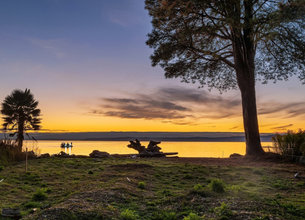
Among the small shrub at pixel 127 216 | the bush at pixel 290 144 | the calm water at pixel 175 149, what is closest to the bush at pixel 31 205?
the small shrub at pixel 127 216

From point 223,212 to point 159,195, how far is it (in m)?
2.15

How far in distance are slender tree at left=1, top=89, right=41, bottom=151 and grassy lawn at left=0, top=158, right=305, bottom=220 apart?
33.5 ft

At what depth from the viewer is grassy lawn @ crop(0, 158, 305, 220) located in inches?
205

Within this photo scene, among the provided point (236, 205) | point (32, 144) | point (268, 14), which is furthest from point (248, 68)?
point (32, 144)

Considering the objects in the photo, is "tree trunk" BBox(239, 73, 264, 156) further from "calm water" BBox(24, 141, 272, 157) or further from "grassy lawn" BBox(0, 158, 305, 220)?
"grassy lawn" BBox(0, 158, 305, 220)

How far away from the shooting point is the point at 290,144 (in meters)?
14.0

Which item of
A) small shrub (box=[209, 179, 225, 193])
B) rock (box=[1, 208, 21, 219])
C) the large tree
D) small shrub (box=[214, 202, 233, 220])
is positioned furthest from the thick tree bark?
rock (box=[1, 208, 21, 219])

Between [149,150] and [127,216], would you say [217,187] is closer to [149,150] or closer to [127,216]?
[127,216]

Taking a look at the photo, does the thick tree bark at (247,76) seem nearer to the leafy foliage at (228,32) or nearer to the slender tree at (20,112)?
the leafy foliage at (228,32)

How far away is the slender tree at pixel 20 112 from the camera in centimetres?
1970

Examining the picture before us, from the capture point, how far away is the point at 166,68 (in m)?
17.9

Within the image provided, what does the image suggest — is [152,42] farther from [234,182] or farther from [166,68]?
[234,182]

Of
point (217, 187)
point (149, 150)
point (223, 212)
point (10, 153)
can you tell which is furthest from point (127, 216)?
point (149, 150)

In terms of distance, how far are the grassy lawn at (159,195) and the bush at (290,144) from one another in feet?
10.8
